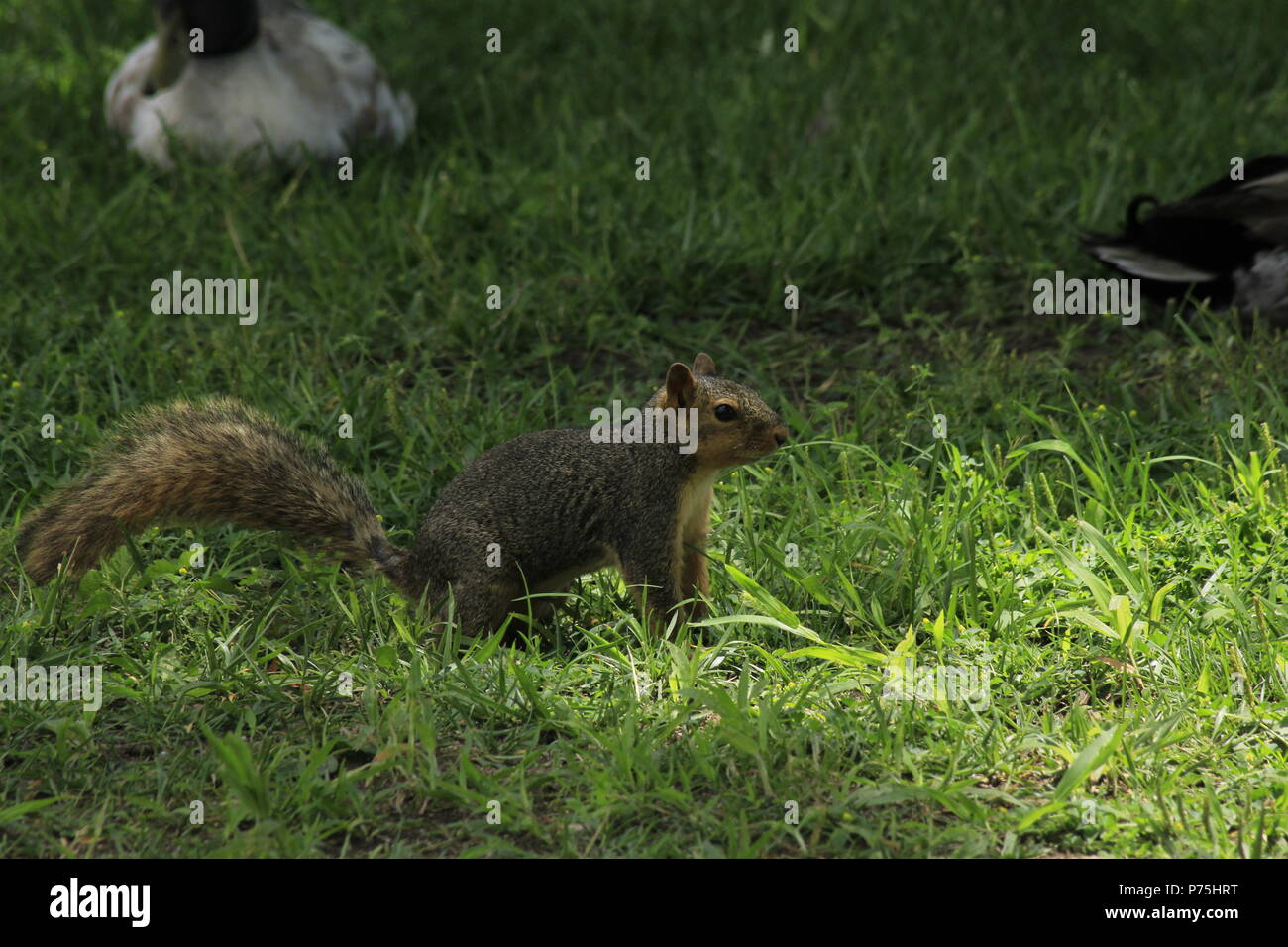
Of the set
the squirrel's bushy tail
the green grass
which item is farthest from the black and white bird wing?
the squirrel's bushy tail

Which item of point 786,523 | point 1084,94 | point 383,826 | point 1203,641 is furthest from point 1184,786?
point 1084,94

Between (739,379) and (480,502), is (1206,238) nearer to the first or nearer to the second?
(739,379)

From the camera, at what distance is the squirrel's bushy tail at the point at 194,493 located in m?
3.86

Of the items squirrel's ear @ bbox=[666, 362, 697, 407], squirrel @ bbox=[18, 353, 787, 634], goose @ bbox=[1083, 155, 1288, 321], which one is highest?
goose @ bbox=[1083, 155, 1288, 321]

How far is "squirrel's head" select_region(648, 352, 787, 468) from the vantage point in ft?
12.3

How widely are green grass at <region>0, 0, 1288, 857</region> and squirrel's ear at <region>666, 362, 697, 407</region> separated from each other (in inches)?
20.0

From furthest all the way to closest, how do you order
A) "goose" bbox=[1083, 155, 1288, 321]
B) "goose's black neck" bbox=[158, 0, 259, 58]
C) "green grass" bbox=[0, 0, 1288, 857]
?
"goose's black neck" bbox=[158, 0, 259, 58] < "goose" bbox=[1083, 155, 1288, 321] < "green grass" bbox=[0, 0, 1288, 857]

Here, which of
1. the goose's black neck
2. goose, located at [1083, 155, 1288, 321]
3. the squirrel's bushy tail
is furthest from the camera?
the goose's black neck

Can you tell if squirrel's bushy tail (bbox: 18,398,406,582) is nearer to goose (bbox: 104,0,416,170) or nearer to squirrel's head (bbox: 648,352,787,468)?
squirrel's head (bbox: 648,352,787,468)

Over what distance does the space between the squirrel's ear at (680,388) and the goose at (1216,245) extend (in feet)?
7.77

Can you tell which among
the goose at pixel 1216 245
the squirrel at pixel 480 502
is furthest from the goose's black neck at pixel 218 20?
the goose at pixel 1216 245

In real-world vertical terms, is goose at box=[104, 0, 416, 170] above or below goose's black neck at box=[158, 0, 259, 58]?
below

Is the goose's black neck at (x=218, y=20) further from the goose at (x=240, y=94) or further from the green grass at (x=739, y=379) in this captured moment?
the green grass at (x=739, y=379)

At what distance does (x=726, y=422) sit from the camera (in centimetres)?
376
